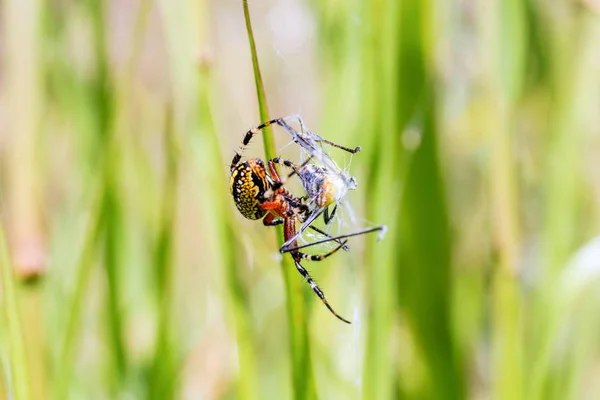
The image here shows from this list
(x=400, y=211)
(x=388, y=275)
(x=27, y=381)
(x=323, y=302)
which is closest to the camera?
(x=27, y=381)

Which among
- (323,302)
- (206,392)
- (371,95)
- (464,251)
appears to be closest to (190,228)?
(206,392)

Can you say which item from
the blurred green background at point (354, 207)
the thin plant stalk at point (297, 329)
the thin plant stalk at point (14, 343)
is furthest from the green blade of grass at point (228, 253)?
the thin plant stalk at point (14, 343)

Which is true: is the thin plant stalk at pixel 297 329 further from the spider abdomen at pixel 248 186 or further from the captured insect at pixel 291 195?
the spider abdomen at pixel 248 186

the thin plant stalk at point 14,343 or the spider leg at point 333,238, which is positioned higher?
the spider leg at point 333,238

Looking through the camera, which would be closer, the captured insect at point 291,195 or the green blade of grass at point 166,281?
the captured insect at point 291,195

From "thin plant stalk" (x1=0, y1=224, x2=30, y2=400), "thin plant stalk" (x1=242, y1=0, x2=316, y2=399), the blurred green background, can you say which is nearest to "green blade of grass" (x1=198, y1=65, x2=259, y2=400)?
the blurred green background

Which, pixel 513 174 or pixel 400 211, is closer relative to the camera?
Result: pixel 513 174

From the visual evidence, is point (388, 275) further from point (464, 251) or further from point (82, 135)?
point (82, 135)
